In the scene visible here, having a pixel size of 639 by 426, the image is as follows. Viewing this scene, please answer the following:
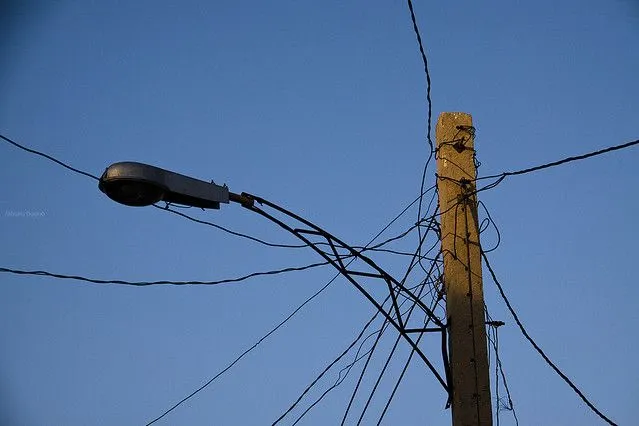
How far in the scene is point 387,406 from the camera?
5.23 m

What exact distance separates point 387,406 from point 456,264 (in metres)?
1.28

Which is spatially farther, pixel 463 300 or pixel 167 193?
pixel 463 300

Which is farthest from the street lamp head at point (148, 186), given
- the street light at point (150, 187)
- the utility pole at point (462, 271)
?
the utility pole at point (462, 271)

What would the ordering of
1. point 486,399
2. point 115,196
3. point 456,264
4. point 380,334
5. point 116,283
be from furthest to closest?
point 380,334
point 116,283
point 456,264
point 486,399
point 115,196

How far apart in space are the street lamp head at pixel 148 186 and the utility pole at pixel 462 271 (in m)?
1.52

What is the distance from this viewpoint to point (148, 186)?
3.74 m

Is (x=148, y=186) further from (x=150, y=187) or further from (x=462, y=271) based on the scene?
(x=462, y=271)

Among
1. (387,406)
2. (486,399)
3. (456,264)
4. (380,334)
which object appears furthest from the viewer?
(380,334)

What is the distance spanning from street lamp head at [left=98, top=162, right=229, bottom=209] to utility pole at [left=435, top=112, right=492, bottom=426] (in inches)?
60.0

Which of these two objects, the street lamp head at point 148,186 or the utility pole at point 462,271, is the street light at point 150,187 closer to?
the street lamp head at point 148,186

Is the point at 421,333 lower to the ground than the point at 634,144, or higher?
lower

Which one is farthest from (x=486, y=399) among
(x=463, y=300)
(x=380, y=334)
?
(x=380, y=334)

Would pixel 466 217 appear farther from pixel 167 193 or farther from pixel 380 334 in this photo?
pixel 167 193

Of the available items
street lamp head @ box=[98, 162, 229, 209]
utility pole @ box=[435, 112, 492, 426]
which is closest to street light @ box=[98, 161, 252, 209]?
street lamp head @ box=[98, 162, 229, 209]
